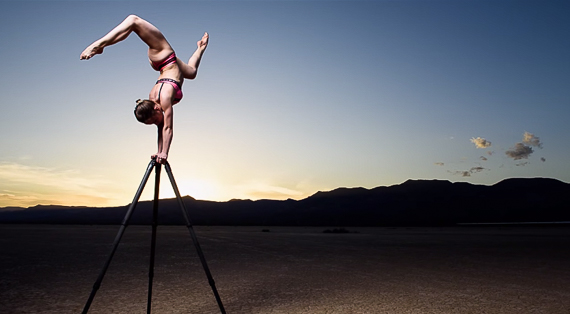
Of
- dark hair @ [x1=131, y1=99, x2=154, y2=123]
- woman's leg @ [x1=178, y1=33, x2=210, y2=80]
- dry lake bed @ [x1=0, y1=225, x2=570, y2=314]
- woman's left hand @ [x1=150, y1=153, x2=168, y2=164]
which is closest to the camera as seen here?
dark hair @ [x1=131, y1=99, x2=154, y2=123]

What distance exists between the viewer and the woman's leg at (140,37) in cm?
313

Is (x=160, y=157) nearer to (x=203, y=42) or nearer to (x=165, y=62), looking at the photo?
(x=165, y=62)

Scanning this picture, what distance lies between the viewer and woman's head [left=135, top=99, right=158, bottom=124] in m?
3.37

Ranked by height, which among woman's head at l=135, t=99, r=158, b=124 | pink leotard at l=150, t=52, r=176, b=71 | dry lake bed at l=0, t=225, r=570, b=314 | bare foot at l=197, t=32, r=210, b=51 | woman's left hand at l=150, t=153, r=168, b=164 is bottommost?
dry lake bed at l=0, t=225, r=570, b=314

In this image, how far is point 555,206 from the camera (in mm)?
162875

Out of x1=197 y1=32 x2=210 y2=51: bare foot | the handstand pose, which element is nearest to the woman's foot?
x1=197 y1=32 x2=210 y2=51: bare foot

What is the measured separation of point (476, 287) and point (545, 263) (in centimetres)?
546

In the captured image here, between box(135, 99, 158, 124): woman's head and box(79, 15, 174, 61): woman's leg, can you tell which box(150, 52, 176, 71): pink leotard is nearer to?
box(79, 15, 174, 61): woman's leg

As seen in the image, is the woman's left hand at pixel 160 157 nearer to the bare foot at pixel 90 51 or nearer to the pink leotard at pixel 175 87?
the pink leotard at pixel 175 87

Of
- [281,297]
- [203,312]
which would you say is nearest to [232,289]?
[281,297]

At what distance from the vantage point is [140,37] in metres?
3.46

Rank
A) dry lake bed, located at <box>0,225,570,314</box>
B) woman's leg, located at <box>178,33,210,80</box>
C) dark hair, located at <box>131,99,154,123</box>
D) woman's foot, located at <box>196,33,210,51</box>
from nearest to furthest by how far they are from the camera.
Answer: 1. dark hair, located at <box>131,99,154,123</box>
2. woman's leg, located at <box>178,33,210,80</box>
3. woman's foot, located at <box>196,33,210,51</box>
4. dry lake bed, located at <box>0,225,570,314</box>

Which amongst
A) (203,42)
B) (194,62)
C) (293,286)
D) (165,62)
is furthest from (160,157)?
(293,286)

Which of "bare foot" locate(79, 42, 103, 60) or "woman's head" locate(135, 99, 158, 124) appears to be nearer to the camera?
"bare foot" locate(79, 42, 103, 60)
